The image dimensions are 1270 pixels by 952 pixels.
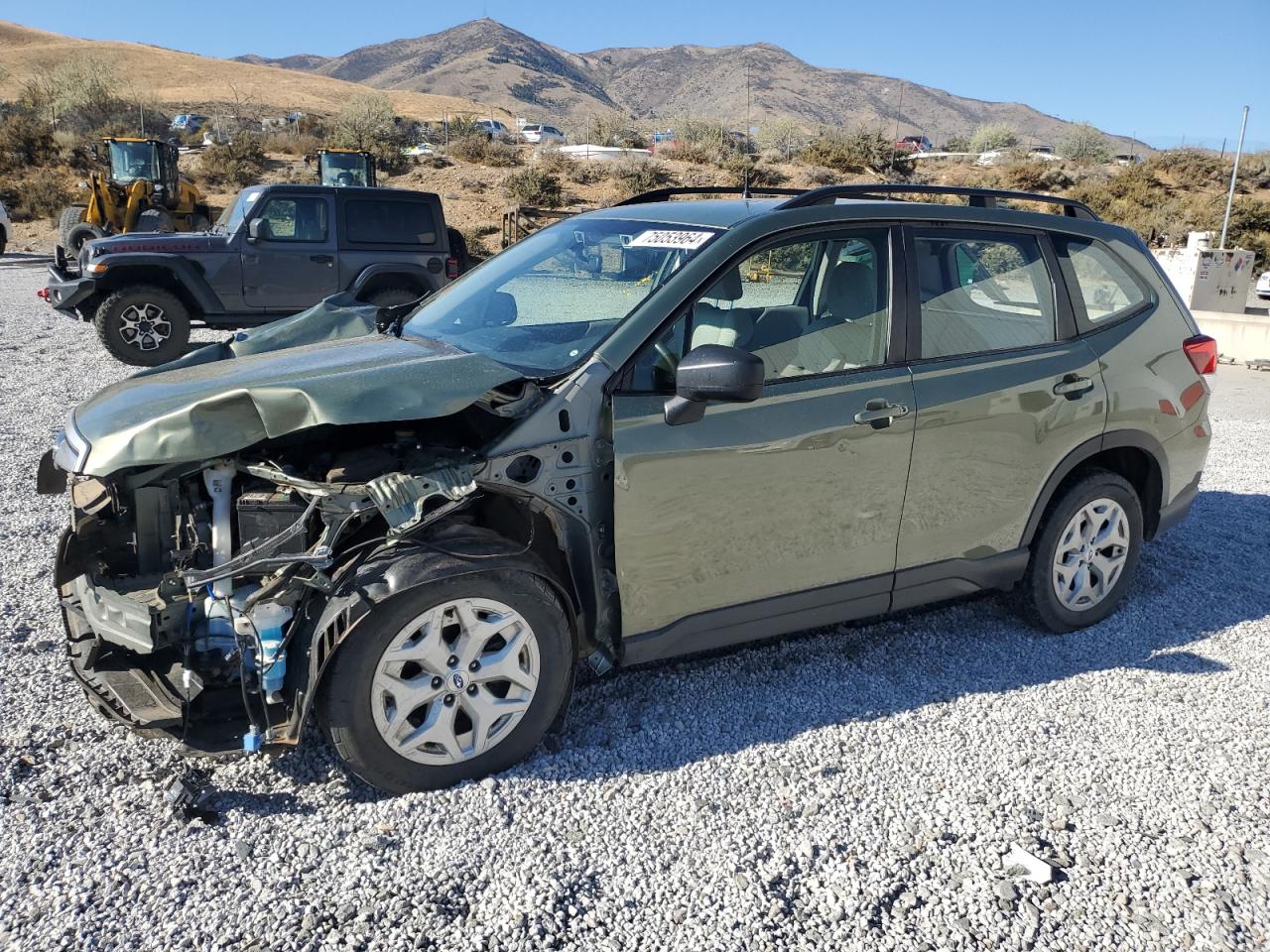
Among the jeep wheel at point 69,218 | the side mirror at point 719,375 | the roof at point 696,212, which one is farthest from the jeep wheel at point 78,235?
the side mirror at point 719,375

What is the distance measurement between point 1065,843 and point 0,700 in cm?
366

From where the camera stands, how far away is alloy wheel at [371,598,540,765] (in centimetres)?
290

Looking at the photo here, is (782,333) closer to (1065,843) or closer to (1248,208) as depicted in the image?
(1065,843)

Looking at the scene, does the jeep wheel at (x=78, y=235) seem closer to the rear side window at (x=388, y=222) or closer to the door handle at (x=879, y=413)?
the rear side window at (x=388, y=222)

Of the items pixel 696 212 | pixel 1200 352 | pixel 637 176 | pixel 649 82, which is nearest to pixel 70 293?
pixel 696 212

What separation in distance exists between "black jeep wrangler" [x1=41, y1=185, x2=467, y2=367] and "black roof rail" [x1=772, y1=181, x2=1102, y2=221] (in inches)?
348

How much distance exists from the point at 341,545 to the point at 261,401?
51cm

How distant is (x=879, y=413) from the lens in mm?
3580

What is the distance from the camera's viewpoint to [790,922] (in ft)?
8.41

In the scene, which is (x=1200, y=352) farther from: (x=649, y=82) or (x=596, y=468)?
(x=649, y=82)

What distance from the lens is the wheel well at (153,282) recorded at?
35.5 feet

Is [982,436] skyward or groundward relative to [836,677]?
skyward

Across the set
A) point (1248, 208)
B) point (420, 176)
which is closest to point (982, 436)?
point (1248, 208)

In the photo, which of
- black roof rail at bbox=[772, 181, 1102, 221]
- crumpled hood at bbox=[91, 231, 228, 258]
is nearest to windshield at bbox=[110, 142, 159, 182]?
crumpled hood at bbox=[91, 231, 228, 258]
